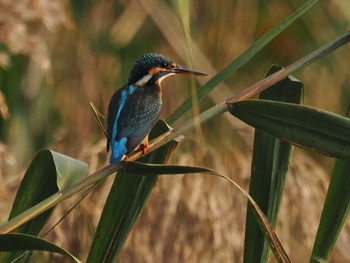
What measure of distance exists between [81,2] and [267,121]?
352cm

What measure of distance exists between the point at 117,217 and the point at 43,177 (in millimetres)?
162

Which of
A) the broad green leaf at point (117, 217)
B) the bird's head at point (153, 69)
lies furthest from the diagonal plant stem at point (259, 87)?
the bird's head at point (153, 69)

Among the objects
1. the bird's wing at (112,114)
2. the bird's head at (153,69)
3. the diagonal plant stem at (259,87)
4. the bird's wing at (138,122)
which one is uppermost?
the bird's head at (153,69)

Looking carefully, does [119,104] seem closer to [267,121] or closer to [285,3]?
[267,121]

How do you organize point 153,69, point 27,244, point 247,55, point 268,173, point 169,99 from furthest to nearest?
point 169,99 → point 153,69 → point 268,173 → point 247,55 → point 27,244

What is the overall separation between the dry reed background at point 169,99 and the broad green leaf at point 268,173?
1.23 m

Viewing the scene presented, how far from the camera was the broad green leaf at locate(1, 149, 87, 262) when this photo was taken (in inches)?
71.8

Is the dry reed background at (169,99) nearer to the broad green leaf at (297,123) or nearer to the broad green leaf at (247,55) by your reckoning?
the broad green leaf at (247,55)

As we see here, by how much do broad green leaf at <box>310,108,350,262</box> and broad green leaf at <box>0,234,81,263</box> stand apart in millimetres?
479

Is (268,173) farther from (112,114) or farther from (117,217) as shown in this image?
(112,114)

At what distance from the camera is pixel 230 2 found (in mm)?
4629

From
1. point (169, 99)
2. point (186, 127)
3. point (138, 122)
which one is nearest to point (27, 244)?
point (186, 127)

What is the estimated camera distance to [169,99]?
455 centimetres

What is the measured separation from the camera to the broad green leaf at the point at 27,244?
163 centimetres
